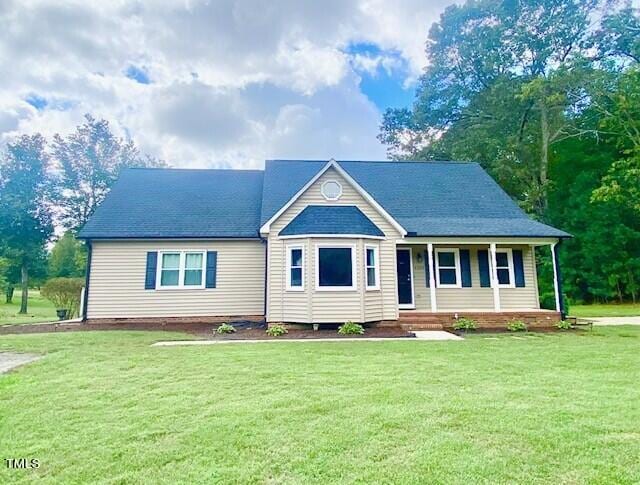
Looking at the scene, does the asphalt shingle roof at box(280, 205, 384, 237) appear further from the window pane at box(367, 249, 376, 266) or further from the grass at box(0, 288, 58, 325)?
the grass at box(0, 288, 58, 325)

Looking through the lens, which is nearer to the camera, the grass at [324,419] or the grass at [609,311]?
the grass at [324,419]

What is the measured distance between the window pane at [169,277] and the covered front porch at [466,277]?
821 cm

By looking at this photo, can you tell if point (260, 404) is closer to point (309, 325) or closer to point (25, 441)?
point (25, 441)

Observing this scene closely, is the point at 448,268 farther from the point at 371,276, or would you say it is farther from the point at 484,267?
the point at 371,276

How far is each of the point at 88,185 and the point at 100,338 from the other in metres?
24.9

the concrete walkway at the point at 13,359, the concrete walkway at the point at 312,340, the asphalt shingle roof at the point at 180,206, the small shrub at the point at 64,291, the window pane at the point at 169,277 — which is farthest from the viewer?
the small shrub at the point at 64,291

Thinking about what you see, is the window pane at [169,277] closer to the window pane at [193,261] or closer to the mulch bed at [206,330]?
the window pane at [193,261]

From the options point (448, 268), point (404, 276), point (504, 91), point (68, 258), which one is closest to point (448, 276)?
point (448, 268)

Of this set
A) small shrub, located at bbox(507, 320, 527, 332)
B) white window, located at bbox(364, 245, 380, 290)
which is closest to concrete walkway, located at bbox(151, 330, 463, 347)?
white window, located at bbox(364, 245, 380, 290)

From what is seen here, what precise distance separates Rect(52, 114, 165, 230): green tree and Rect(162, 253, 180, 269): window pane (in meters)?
20.0

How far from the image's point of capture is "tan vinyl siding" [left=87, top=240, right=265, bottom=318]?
13586mm

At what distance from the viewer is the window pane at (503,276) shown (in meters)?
14.6

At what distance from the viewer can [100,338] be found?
1018 cm

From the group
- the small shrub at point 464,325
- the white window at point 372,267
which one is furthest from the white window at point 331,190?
the small shrub at point 464,325
